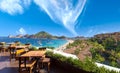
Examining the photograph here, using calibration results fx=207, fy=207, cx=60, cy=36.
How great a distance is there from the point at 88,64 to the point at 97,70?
71 centimetres

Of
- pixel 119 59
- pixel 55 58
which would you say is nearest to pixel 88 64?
pixel 55 58

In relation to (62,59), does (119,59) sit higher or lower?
lower

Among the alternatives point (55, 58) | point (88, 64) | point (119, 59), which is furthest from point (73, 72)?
point (119, 59)

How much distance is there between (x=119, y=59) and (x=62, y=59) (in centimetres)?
2262

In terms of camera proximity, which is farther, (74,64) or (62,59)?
(62,59)

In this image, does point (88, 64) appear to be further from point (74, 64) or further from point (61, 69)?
point (61, 69)

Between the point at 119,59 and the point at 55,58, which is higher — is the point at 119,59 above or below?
below

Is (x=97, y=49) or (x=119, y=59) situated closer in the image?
(x=119, y=59)

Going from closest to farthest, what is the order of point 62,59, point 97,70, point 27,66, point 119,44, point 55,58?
point 97,70
point 27,66
point 62,59
point 55,58
point 119,44

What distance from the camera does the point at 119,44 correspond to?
A: 4709 centimetres

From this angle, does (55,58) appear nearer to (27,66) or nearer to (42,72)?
(42,72)

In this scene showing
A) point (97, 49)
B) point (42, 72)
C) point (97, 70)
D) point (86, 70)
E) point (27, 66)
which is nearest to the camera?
point (97, 70)

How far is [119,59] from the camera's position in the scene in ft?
93.0

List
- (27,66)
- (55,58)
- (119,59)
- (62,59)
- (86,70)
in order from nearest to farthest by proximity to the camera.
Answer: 1. (86,70)
2. (27,66)
3. (62,59)
4. (55,58)
5. (119,59)
